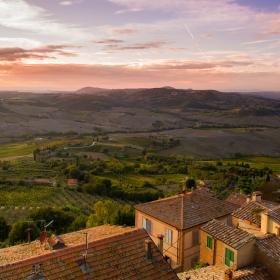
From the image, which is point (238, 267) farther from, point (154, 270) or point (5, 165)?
point (5, 165)

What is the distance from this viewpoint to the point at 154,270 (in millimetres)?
18031

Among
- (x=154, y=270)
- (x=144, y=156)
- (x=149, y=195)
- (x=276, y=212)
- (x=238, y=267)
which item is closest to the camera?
(x=154, y=270)

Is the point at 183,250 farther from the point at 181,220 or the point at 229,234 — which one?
the point at 229,234

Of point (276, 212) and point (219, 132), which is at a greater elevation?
point (276, 212)

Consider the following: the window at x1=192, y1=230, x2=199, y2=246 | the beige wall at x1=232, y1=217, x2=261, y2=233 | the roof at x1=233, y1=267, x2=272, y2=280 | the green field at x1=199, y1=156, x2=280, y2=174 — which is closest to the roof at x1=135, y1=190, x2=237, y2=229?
the window at x1=192, y1=230, x2=199, y2=246

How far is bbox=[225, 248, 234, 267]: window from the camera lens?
22.4m

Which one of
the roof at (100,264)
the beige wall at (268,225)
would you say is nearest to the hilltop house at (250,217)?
the beige wall at (268,225)

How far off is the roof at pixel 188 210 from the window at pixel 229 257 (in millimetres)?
5287

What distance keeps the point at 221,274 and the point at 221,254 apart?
1.43 m

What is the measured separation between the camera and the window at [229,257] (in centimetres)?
2243

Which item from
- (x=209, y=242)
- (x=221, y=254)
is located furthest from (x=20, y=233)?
(x=221, y=254)

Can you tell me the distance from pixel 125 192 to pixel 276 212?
44.2 m

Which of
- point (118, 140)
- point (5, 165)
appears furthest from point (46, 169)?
point (118, 140)

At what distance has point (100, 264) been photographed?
17203 millimetres
